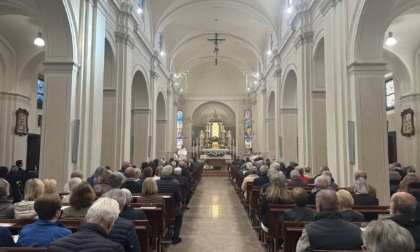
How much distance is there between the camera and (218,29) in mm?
20453

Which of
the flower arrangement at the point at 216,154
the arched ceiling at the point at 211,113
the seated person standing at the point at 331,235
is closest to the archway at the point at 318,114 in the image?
the seated person standing at the point at 331,235

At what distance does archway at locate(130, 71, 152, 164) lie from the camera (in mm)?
15492

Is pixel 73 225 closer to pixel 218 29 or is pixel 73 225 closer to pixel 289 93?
pixel 289 93

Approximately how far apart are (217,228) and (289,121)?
9.53 metres

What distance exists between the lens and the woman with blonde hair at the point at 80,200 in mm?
3754

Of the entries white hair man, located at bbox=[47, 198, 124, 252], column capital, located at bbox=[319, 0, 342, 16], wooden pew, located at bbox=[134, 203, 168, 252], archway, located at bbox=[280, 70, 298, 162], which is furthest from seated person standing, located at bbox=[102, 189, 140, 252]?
archway, located at bbox=[280, 70, 298, 162]

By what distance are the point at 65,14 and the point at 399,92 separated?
13899mm

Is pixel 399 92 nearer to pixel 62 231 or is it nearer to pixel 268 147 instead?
pixel 268 147

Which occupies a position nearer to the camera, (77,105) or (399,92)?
(77,105)

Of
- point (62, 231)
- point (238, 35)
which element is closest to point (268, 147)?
point (238, 35)

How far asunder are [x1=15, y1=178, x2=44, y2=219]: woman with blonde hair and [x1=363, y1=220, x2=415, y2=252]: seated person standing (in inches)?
148

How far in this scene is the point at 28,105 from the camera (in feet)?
48.8

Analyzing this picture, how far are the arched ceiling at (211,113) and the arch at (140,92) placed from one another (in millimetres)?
15620

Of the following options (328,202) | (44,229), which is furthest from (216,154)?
(44,229)
